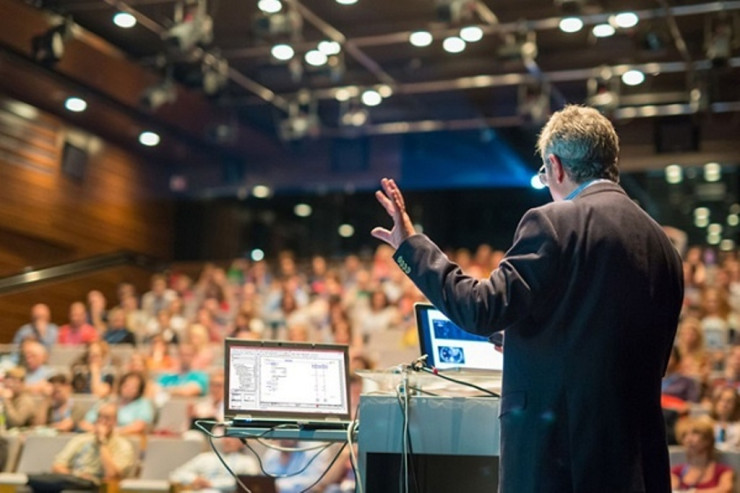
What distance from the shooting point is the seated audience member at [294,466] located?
208 inches

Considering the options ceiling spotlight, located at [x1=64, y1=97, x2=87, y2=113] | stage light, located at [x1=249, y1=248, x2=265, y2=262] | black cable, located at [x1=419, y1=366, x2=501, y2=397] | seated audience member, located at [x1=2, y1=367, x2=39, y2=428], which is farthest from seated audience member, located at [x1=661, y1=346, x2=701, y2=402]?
stage light, located at [x1=249, y1=248, x2=265, y2=262]

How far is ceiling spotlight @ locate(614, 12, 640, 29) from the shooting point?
8.30 m

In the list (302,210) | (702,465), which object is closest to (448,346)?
(702,465)

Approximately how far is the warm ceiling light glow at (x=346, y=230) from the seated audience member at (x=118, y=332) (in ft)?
12.6

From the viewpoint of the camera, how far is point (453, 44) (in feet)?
31.1

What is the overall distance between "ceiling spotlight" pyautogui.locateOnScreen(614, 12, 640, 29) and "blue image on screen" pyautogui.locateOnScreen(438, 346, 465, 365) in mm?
6200

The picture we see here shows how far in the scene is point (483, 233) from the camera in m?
12.1

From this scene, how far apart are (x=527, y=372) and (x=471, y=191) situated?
10.3m

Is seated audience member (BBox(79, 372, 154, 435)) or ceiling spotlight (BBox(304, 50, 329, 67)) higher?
ceiling spotlight (BBox(304, 50, 329, 67))

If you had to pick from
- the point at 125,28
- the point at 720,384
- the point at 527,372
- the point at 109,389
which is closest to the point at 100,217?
the point at 125,28

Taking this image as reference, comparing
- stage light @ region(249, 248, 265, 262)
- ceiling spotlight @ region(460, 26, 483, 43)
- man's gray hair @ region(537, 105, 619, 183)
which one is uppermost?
ceiling spotlight @ region(460, 26, 483, 43)

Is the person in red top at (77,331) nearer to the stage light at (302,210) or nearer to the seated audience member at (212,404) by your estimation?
the seated audience member at (212,404)

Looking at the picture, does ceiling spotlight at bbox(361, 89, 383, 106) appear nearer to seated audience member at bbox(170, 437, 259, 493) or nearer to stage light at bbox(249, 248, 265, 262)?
stage light at bbox(249, 248, 265, 262)

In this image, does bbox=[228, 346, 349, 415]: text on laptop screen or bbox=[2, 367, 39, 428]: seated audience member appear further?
bbox=[2, 367, 39, 428]: seated audience member
